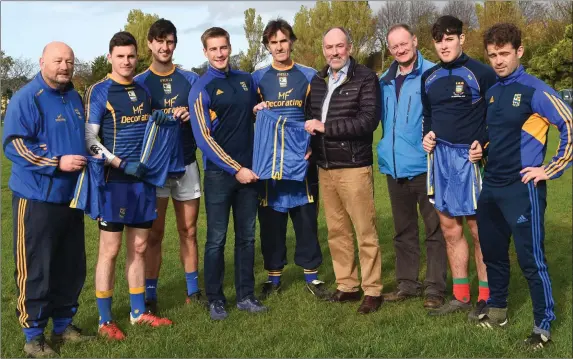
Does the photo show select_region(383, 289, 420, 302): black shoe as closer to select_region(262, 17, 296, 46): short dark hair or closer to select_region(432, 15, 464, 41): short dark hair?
select_region(432, 15, 464, 41): short dark hair

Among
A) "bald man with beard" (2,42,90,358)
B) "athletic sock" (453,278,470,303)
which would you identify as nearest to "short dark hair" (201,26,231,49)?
"bald man with beard" (2,42,90,358)

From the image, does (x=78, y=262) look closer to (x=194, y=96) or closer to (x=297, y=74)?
(x=194, y=96)

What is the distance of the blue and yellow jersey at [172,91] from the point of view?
18.8 feet

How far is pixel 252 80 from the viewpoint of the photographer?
5.87 meters

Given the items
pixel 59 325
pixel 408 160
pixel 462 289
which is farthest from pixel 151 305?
pixel 462 289

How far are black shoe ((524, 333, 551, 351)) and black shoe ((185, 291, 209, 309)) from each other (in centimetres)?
300

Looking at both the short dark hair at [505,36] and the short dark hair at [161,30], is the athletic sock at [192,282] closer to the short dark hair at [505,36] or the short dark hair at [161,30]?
the short dark hair at [161,30]

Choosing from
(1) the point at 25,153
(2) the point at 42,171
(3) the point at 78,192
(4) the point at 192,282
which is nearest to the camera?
(1) the point at 25,153

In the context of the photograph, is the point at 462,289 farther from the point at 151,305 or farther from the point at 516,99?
the point at 151,305

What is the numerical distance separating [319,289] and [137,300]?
6.36ft

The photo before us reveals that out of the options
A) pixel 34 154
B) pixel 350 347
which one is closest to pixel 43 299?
pixel 34 154

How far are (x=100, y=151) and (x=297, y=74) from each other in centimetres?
208

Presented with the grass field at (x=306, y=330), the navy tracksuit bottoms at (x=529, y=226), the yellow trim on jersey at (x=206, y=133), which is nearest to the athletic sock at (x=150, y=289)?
the grass field at (x=306, y=330)

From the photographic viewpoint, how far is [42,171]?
466 centimetres
